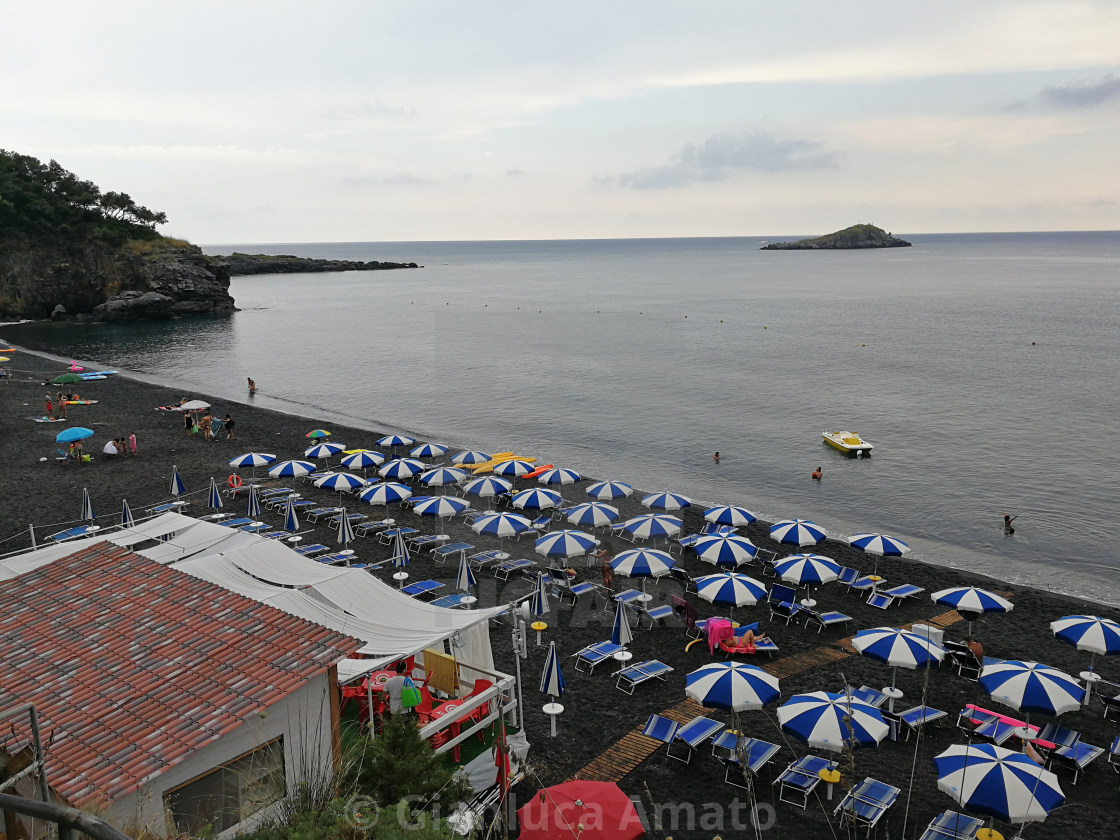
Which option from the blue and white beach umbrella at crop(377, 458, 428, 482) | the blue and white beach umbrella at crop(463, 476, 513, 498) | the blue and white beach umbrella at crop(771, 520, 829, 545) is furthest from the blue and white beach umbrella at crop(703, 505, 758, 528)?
the blue and white beach umbrella at crop(377, 458, 428, 482)

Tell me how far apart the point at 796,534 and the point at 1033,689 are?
8.15 meters

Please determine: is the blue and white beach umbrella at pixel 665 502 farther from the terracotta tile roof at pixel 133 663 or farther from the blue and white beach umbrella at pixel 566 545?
the terracotta tile roof at pixel 133 663

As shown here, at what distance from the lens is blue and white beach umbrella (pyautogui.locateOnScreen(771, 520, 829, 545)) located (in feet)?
64.3

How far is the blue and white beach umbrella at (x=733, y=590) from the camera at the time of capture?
15828 mm

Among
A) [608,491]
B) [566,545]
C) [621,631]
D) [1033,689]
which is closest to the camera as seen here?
[1033,689]

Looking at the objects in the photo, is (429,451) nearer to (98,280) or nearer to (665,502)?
(665,502)

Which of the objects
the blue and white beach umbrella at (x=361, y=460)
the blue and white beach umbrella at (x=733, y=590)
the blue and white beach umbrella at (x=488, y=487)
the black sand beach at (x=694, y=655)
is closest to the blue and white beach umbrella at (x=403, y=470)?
the blue and white beach umbrella at (x=361, y=460)

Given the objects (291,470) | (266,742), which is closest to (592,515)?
(291,470)

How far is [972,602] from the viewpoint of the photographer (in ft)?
52.5

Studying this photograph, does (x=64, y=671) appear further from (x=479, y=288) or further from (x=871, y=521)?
(x=479, y=288)

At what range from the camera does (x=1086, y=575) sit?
77.6ft

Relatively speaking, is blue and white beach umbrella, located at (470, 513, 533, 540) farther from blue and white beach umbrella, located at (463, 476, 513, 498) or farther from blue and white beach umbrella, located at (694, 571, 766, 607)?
blue and white beach umbrella, located at (694, 571, 766, 607)

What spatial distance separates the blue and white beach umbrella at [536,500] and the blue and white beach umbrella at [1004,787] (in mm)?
13790

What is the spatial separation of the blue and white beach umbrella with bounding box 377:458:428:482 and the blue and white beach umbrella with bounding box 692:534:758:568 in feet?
35.6
